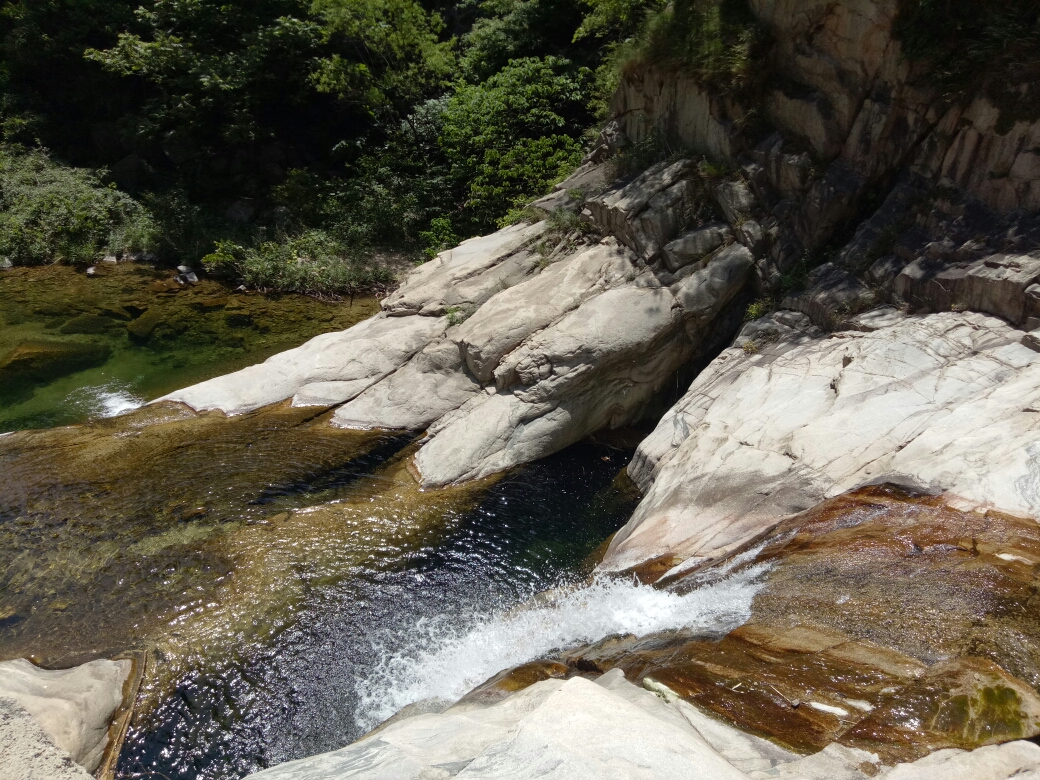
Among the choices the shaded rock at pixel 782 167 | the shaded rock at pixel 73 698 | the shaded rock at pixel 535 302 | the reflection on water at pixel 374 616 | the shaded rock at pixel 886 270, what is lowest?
the reflection on water at pixel 374 616

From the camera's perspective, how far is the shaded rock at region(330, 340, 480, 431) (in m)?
11.0

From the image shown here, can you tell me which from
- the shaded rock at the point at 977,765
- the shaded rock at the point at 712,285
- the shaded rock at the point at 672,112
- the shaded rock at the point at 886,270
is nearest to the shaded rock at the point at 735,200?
the shaded rock at the point at 712,285

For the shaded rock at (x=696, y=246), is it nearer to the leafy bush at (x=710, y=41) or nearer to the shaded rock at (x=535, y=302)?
the shaded rock at (x=535, y=302)

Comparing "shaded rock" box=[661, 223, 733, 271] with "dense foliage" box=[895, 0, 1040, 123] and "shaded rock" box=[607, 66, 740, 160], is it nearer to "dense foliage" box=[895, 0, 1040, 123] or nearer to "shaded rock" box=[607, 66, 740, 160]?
"shaded rock" box=[607, 66, 740, 160]

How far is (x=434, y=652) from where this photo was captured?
699 cm

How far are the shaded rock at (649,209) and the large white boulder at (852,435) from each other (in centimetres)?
318

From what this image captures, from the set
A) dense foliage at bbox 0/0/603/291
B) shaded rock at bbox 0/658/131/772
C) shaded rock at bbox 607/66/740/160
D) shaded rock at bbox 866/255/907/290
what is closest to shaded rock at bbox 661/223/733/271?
shaded rock at bbox 607/66/740/160

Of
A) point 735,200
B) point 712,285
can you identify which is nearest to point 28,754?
point 712,285

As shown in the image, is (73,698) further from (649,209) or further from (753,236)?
(753,236)

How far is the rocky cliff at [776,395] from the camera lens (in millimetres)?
4125

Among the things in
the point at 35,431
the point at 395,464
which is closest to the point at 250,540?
the point at 395,464

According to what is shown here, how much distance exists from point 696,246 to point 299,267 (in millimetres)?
10185

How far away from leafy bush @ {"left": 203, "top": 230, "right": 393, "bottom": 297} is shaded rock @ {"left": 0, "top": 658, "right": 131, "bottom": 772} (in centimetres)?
1130

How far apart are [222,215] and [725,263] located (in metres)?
15.1
